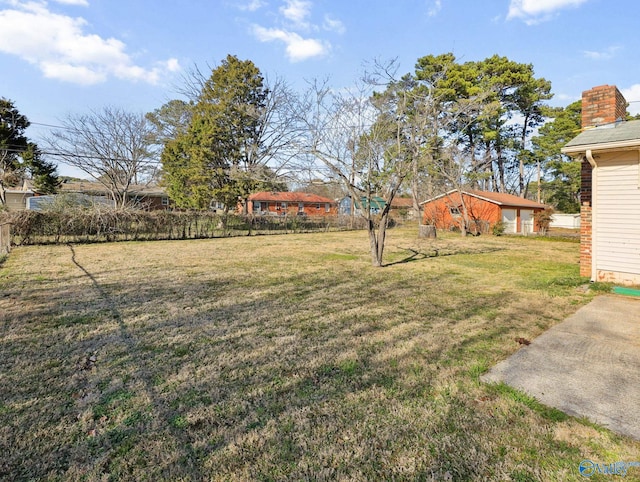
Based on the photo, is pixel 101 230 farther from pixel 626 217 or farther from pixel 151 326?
pixel 626 217

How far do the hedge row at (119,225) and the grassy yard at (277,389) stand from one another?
883 centimetres

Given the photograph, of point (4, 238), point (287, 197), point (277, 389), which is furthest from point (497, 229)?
point (287, 197)

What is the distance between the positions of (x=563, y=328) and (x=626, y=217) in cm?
340

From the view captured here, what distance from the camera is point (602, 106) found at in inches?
249

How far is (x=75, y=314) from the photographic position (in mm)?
4344

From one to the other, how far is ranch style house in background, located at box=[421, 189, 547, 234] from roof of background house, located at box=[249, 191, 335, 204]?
19.4 meters

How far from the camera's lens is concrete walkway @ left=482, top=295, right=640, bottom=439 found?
2.19 metres

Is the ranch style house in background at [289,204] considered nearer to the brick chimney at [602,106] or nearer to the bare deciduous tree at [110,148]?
the bare deciduous tree at [110,148]

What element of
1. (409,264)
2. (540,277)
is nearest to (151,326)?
(409,264)

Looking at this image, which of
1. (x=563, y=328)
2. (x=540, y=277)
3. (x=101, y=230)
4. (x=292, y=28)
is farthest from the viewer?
(x=101, y=230)

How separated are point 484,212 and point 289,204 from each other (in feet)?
78.5
